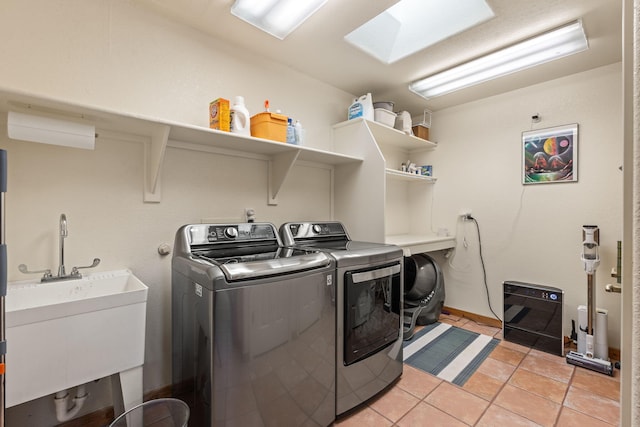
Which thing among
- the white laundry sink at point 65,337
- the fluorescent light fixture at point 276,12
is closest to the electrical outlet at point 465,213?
the fluorescent light fixture at point 276,12

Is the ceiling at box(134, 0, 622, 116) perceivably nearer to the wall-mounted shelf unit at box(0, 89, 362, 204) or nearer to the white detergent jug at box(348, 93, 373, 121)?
the white detergent jug at box(348, 93, 373, 121)

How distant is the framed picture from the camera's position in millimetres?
2600

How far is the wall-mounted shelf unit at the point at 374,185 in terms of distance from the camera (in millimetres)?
2465

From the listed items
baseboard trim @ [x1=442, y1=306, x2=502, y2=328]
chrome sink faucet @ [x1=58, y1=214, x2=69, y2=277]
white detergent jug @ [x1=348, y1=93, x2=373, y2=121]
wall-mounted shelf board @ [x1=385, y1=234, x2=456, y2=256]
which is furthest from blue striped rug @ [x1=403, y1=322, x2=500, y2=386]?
chrome sink faucet @ [x1=58, y1=214, x2=69, y2=277]

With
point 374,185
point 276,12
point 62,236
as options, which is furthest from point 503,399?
point 276,12

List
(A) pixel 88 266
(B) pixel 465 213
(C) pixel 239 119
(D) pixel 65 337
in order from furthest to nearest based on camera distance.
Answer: (B) pixel 465 213 < (C) pixel 239 119 < (A) pixel 88 266 < (D) pixel 65 337

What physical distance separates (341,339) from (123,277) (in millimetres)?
1267

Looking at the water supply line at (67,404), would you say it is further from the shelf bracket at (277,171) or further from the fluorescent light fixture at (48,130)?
the shelf bracket at (277,171)

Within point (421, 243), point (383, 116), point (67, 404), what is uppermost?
point (383, 116)

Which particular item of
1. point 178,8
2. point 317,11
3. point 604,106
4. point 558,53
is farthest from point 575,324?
point 178,8

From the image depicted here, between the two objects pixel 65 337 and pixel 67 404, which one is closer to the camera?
pixel 65 337

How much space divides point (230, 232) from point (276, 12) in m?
1.40

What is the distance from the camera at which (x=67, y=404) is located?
1446 mm

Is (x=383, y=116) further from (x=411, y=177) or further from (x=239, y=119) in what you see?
(x=239, y=119)
